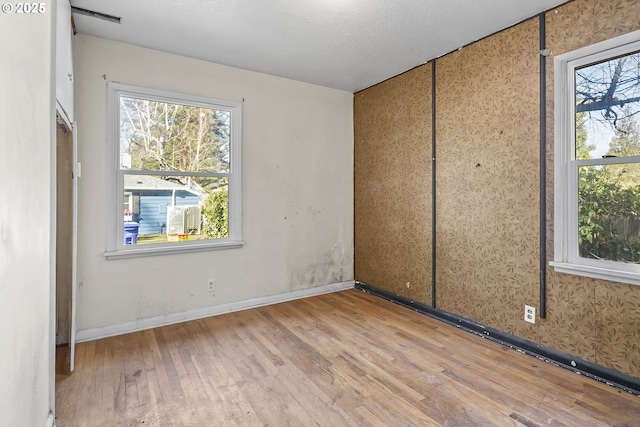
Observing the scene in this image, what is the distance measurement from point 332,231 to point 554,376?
276 cm

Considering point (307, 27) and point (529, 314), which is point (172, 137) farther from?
point (529, 314)

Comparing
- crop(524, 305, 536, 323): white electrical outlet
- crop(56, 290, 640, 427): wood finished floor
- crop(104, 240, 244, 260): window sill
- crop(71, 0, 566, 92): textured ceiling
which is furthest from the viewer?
crop(104, 240, 244, 260): window sill

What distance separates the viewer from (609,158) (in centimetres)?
228

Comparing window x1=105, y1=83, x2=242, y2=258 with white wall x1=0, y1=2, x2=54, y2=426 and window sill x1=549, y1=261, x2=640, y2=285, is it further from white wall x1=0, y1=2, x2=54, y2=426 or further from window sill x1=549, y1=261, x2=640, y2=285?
window sill x1=549, y1=261, x2=640, y2=285

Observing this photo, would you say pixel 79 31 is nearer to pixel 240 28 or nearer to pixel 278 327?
pixel 240 28

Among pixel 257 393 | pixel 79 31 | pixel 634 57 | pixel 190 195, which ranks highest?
pixel 79 31

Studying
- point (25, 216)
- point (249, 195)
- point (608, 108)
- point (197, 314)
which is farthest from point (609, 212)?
point (197, 314)

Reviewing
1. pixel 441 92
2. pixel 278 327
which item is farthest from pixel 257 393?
pixel 441 92

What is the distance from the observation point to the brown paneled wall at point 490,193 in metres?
2.30

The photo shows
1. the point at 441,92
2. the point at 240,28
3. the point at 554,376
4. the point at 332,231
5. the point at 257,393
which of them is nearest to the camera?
the point at 257,393

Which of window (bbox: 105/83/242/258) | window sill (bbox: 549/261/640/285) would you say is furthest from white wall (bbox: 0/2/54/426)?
window sill (bbox: 549/261/640/285)

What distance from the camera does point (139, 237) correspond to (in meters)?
3.20

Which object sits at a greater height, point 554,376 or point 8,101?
point 8,101

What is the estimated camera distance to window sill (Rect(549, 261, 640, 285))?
6.96 ft
